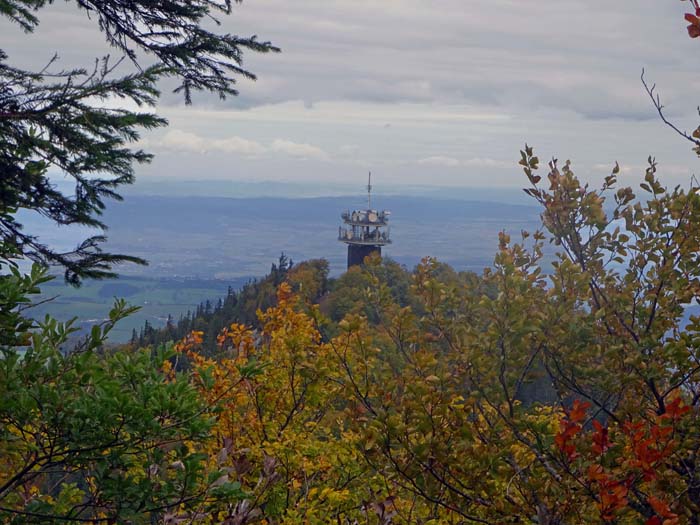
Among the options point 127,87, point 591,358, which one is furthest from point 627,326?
point 127,87

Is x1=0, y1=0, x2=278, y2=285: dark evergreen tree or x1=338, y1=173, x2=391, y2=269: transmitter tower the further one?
x1=338, y1=173, x2=391, y2=269: transmitter tower

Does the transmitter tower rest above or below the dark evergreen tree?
below

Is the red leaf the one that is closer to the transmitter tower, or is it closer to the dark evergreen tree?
the dark evergreen tree

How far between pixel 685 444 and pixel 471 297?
5.92 ft

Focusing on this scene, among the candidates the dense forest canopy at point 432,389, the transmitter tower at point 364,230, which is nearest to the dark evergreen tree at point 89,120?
the dense forest canopy at point 432,389

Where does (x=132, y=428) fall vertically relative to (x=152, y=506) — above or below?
above

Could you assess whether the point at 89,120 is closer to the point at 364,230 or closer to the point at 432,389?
the point at 432,389

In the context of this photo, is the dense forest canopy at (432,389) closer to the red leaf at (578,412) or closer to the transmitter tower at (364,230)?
the red leaf at (578,412)

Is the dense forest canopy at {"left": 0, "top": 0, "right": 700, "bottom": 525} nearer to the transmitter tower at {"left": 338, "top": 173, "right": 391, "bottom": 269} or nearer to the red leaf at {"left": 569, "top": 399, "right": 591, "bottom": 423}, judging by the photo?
the red leaf at {"left": 569, "top": 399, "right": 591, "bottom": 423}

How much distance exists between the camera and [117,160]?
308 inches

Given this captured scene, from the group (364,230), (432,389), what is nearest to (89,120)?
(432,389)

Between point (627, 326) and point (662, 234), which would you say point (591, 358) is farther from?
point (662, 234)

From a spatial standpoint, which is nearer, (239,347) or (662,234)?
(662,234)

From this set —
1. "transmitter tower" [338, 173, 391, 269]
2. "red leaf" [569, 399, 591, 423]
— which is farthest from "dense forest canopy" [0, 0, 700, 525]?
"transmitter tower" [338, 173, 391, 269]
